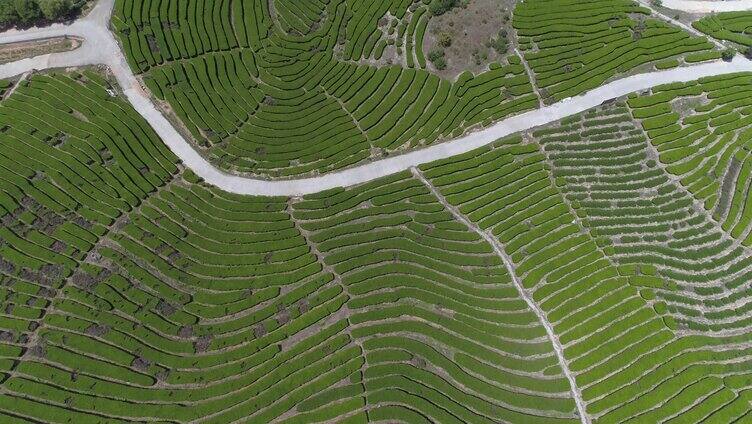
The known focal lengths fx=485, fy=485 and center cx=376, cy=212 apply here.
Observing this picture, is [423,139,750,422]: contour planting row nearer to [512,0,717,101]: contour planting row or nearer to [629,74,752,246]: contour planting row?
[629,74,752,246]: contour planting row

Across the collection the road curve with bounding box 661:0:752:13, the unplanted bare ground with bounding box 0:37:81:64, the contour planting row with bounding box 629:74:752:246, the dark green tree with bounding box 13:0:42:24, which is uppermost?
the dark green tree with bounding box 13:0:42:24

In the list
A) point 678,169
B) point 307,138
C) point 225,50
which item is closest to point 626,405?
point 678,169

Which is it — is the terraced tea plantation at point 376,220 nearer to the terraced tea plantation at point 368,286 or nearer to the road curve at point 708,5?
the terraced tea plantation at point 368,286

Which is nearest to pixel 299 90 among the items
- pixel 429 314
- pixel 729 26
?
pixel 429 314

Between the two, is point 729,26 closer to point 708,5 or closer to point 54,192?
point 708,5

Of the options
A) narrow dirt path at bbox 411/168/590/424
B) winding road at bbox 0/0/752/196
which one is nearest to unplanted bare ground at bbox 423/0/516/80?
winding road at bbox 0/0/752/196

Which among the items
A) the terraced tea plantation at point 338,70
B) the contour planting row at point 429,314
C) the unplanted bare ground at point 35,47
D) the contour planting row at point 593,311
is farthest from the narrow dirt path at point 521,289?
the unplanted bare ground at point 35,47
